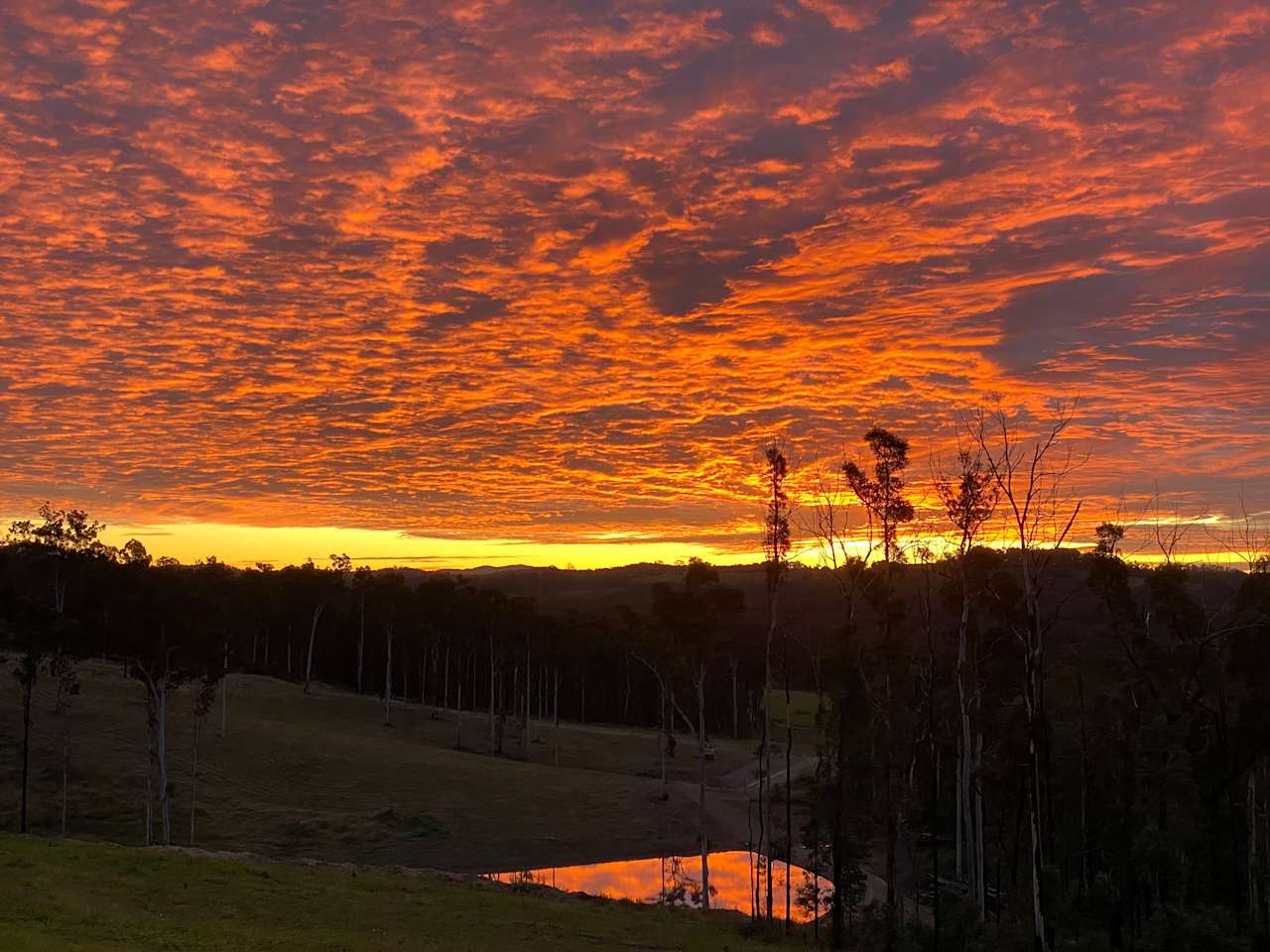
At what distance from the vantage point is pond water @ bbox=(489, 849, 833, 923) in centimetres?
5741

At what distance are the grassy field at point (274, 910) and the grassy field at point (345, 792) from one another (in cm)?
2017

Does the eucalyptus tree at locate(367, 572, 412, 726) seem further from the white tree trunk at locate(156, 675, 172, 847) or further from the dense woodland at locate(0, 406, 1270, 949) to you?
the white tree trunk at locate(156, 675, 172, 847)

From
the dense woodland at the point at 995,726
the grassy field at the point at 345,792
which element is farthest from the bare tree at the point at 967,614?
the grassy field at the point at 345,792

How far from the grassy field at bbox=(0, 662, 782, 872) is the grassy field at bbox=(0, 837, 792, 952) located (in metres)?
20.2

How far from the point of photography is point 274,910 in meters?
34.9

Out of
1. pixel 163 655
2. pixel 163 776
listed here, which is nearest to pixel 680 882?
pixel 163 776

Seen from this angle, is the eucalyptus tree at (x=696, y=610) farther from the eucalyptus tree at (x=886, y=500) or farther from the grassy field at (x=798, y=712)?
the grassy field at (x=798, y=712)

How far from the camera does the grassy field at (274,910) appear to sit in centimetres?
2844

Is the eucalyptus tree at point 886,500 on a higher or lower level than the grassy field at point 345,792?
higher

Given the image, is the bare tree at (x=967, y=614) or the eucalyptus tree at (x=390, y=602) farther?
the eucalyptus tree at (x=390, y=602)

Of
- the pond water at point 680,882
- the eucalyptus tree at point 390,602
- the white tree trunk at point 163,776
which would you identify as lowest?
the pond water at point 680,882

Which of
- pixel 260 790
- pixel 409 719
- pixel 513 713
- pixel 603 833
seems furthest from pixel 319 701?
pixel 603 833

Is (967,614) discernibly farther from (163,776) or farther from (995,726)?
(163,776)

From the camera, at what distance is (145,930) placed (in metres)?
28.4
